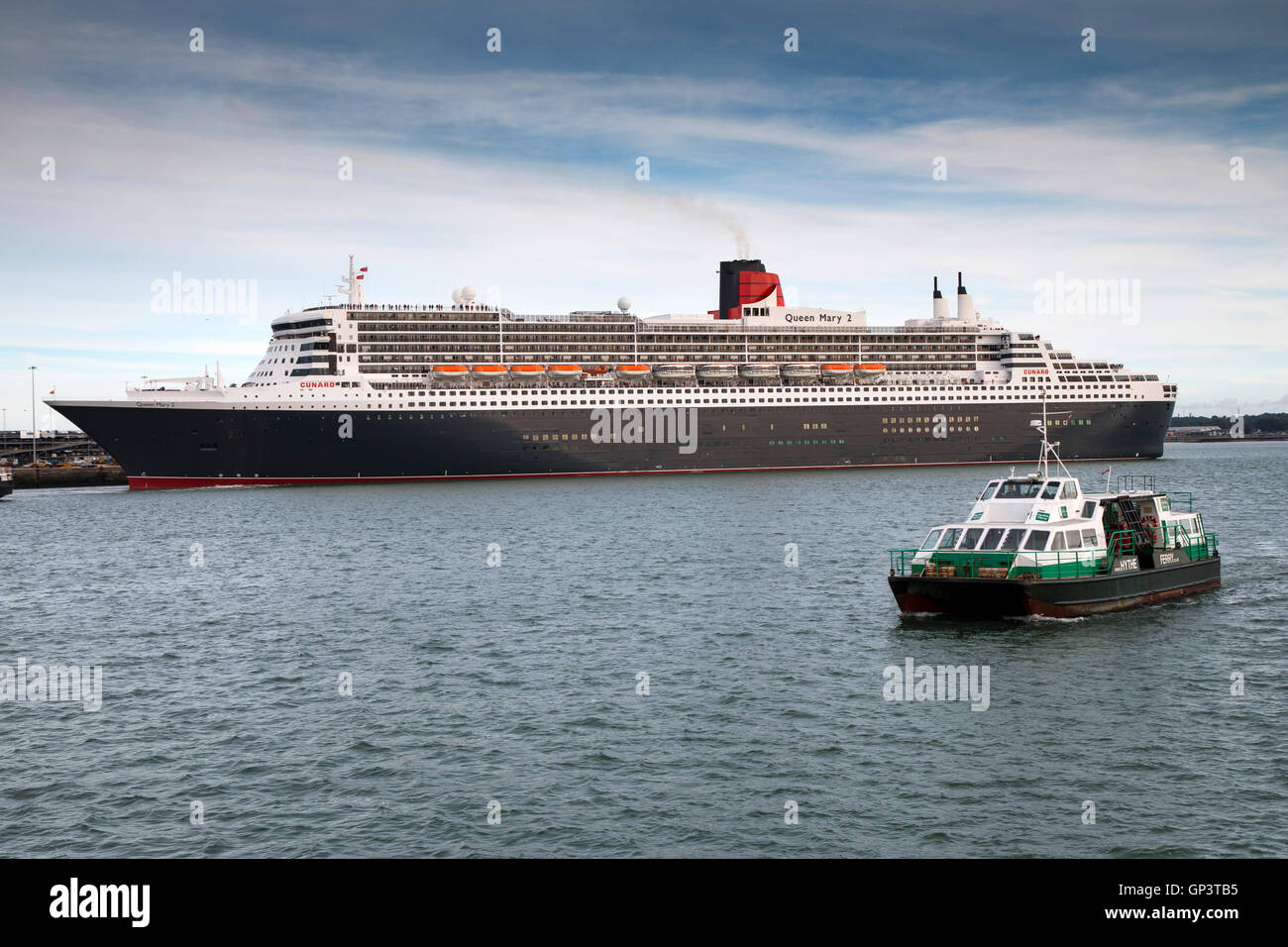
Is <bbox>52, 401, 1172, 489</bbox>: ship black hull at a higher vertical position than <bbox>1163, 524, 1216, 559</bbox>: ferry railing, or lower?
higher

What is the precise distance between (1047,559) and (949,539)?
2.72m

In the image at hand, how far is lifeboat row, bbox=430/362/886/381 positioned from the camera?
98062 millimetres

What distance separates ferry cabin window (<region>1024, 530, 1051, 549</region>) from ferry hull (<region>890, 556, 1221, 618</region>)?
1.15m

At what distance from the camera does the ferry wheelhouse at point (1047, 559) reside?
96.6 feet

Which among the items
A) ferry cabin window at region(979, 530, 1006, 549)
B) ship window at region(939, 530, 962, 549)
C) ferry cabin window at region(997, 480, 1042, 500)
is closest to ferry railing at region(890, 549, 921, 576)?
ship window at region(939, 530, 962, 549)

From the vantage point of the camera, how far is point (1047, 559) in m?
30.0

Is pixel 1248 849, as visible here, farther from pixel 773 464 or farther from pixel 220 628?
pixel 773 464

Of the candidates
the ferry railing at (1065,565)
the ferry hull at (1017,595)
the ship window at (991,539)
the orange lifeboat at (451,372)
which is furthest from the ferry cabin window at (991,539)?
the orange lifeboat at (451,372)

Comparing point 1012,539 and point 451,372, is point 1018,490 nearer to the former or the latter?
point 1012,539

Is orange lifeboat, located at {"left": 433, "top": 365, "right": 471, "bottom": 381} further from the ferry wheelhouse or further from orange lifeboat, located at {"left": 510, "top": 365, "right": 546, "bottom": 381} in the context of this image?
the ferry wheelhouse

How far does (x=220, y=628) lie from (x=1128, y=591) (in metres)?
26.0

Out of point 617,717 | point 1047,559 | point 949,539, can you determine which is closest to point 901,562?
point 949,539

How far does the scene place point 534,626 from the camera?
1214 inches
